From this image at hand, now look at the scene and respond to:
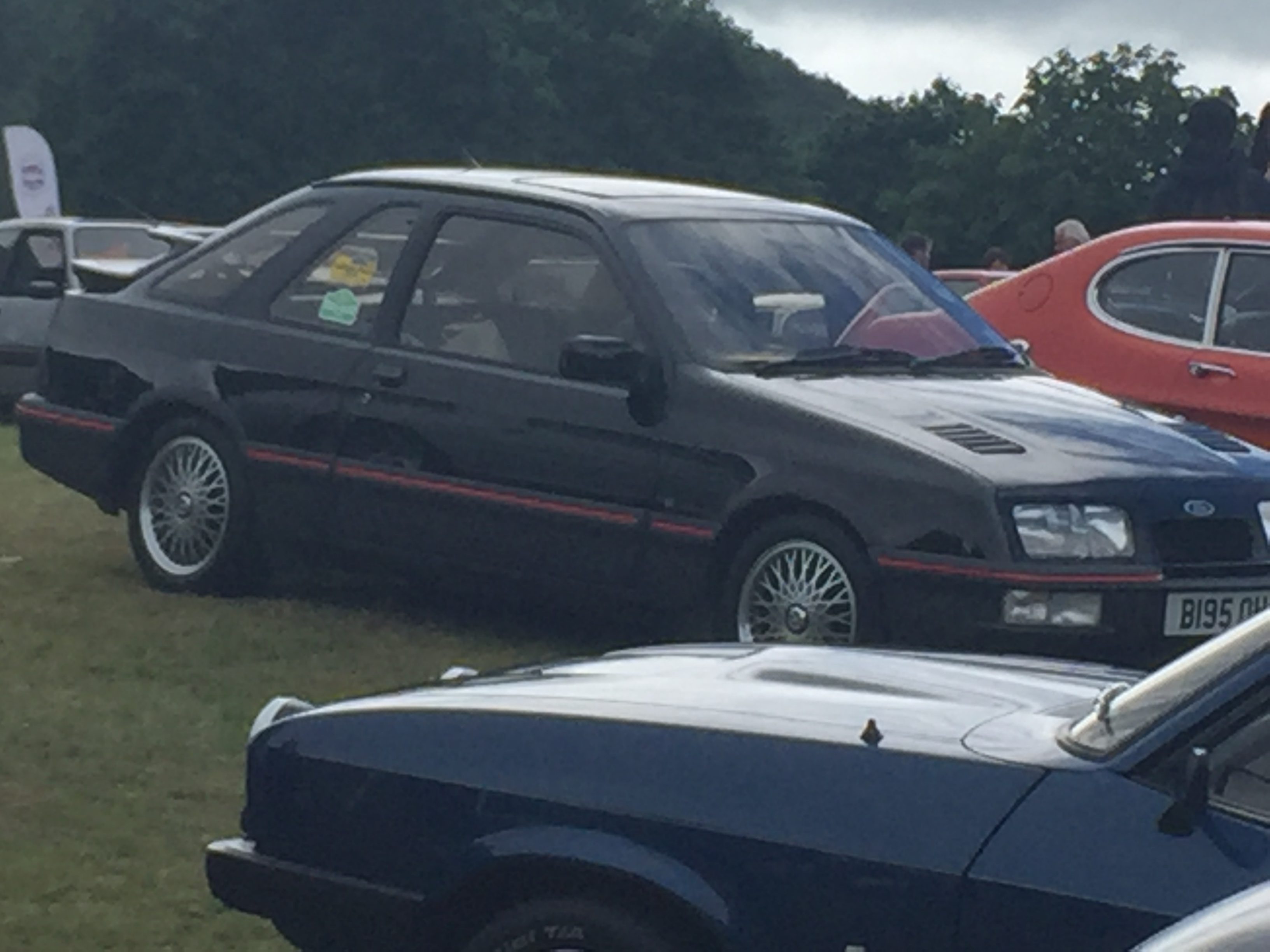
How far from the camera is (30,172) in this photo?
4031 centimetres

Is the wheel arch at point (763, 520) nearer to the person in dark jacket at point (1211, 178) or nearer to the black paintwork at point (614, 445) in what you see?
the black paintwork at point (614, 445)

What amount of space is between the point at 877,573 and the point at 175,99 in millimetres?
70330

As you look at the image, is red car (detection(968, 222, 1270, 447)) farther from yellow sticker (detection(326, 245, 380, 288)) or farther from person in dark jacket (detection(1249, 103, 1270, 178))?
yellow sticker (detection(326, 245, 380, 288))

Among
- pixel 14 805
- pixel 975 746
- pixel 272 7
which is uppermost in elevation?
pixel 272 7

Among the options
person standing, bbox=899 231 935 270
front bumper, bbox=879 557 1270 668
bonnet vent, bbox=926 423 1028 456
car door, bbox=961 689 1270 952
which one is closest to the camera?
car door, bbox=961 689 1270 952

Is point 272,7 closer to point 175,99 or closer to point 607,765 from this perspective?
point 175,99

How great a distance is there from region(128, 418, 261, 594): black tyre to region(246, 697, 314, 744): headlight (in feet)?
17.4

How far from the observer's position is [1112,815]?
405cm

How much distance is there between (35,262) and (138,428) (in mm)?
11600

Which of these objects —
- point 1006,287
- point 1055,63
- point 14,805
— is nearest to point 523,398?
point 14,805

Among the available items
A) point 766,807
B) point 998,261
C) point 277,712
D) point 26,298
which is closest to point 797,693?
point 766,807

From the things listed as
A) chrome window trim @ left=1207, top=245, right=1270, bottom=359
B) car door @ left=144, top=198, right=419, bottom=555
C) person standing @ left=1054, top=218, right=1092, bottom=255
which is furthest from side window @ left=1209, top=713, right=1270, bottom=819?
person standing @ left=1054, top=218, right=1092, bottom=255

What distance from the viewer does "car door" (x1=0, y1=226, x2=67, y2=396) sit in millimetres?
21297

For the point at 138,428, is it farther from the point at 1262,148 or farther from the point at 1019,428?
the point at 1262,148
